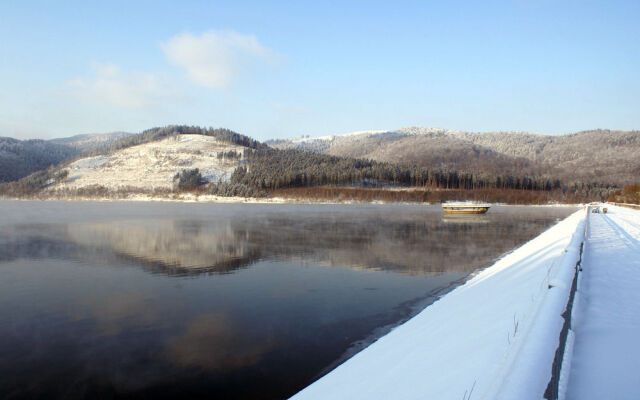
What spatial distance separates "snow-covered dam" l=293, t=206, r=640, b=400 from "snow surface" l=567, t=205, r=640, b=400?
14 millimetres

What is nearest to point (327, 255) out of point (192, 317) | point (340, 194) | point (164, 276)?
point (164, 276)

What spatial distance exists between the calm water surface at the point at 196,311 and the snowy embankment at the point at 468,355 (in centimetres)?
95

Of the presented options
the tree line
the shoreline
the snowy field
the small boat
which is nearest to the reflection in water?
the small boat

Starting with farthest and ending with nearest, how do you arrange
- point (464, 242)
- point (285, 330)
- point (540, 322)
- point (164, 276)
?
point (464, 242), point (164, 276), point (285, 330), point (540, 322)

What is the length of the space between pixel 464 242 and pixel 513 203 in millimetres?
109532

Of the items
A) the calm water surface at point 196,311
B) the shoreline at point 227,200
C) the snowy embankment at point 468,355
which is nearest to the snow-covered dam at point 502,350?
the snowy embankment at point 468,355

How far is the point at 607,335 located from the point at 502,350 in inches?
75.6

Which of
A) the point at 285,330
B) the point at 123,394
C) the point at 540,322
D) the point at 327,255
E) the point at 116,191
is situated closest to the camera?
the point at 540,322

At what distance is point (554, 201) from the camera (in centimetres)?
13012

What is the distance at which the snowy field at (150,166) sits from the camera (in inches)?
5630

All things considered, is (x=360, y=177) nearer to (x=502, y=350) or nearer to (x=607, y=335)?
(x=607, y=335)

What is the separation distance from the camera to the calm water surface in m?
6.59

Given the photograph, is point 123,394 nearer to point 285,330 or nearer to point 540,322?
point 285,330

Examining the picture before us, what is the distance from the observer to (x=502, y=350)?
16.7ft
